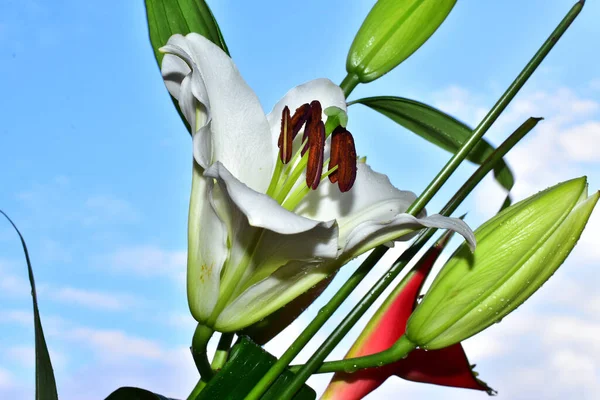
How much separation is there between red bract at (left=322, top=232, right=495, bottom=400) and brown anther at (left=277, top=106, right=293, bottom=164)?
0.13 meters

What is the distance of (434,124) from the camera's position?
0.57m

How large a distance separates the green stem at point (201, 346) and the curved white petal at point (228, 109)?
11cm

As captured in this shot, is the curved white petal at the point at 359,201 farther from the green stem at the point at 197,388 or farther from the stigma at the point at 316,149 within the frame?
the green stem at the point at 197,388

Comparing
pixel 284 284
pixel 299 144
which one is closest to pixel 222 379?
pixel 284 284

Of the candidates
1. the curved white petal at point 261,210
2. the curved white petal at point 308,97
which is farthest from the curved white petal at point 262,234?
the curved white petal at point 308,97

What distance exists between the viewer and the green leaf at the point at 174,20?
0.51 m

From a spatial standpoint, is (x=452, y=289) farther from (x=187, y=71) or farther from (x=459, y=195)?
(x=187, y=71)

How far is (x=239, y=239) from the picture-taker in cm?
41

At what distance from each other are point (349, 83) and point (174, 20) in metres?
0.14

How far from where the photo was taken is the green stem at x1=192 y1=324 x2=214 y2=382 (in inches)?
16.7

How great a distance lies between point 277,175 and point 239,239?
78mm

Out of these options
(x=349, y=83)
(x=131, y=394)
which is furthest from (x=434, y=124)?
(x=131, y=394)

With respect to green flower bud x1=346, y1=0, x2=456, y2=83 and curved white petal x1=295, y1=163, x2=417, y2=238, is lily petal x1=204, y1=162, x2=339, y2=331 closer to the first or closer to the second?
curved white petal x1=295, y1=163, x2=417, y2=238

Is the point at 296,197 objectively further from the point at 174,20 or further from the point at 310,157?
the point at 174,20
